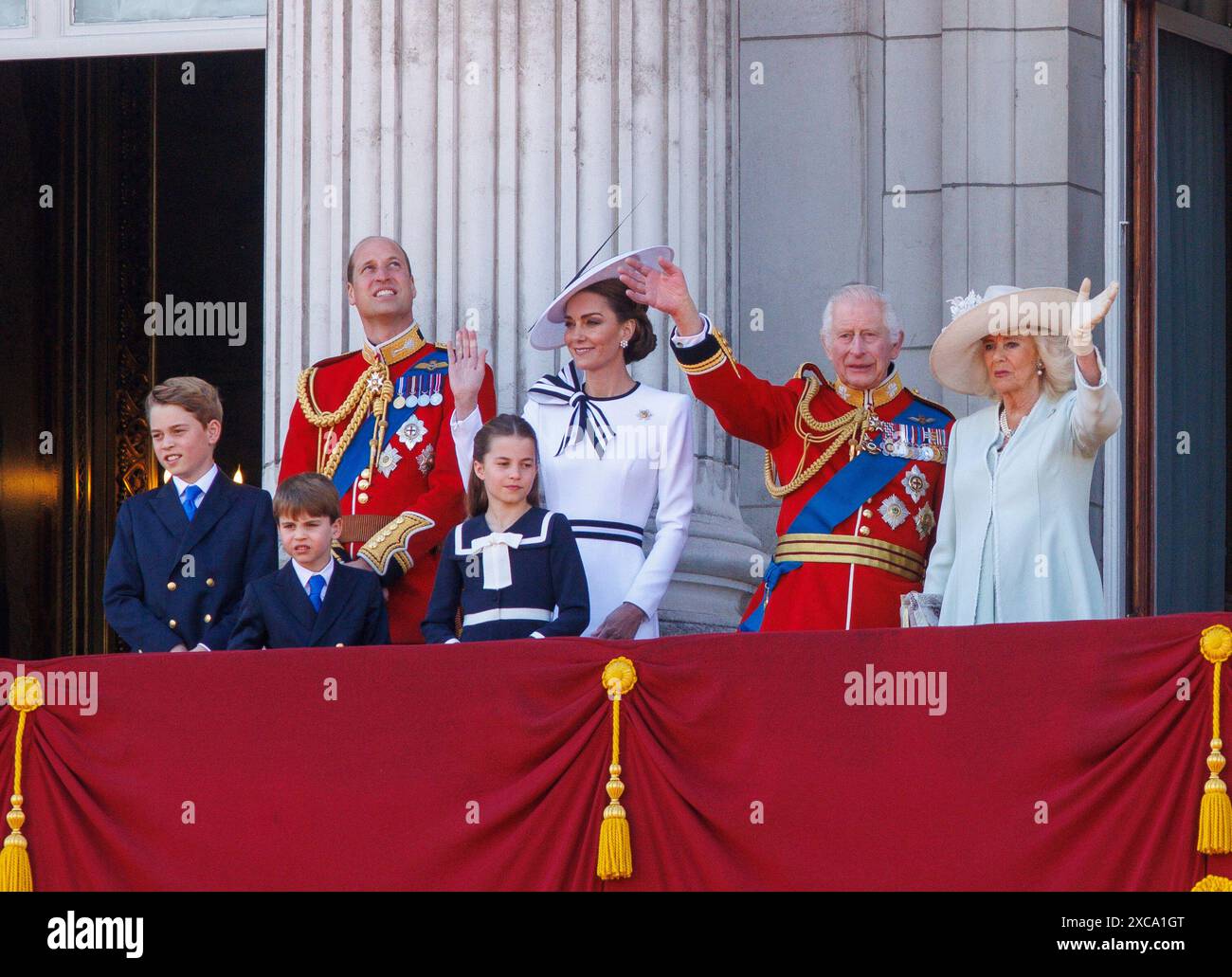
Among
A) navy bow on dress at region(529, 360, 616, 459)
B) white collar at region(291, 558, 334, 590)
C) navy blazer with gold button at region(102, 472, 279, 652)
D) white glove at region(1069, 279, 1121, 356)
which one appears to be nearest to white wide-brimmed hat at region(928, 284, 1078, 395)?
white glove at region(1069, 279, 1121, 356)

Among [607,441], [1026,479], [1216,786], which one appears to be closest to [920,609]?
[1026,479]

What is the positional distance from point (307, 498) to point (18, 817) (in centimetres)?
132

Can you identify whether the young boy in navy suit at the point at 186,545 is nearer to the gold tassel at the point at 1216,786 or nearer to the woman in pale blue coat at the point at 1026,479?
the woman in pale blue coat at the point at 1026,479

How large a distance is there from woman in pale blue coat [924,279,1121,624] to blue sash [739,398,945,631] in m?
0.35

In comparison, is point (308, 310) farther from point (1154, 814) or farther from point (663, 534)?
point (1154, 814)

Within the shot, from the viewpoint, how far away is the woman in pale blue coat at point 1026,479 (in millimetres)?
8047

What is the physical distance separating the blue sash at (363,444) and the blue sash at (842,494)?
1.41 metres

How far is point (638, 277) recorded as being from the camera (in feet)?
28.6

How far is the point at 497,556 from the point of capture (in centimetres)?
823

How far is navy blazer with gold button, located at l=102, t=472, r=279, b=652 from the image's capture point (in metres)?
8.66

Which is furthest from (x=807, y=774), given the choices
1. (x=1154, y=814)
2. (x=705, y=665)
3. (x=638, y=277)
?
(x=638, y=277)
